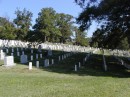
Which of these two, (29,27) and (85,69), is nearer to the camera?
(85,69)

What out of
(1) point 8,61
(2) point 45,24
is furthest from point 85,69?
(2) point 45,24

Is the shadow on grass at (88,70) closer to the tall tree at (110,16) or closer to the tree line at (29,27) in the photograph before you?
the tall tree at (110,16)

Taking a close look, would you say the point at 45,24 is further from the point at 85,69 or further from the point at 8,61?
the point at 8,61

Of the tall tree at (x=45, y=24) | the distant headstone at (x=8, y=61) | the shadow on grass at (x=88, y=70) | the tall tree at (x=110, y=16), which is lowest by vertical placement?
the shadow on grass at (x=88, y=70)

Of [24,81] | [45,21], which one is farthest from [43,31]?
[24,81]

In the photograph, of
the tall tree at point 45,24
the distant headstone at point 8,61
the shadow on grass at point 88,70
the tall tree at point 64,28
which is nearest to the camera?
the distant headstone at point 8,61

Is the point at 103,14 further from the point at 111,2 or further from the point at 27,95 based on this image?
the point at 27,95

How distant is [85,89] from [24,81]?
139 inches

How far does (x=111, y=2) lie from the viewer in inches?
1331

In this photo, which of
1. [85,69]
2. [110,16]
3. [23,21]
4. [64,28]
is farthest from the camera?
[64,28]

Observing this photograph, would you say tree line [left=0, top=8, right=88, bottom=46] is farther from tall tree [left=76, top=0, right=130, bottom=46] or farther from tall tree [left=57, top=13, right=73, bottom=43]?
tall tree [left=76, top=0, right=130, bottom=46]

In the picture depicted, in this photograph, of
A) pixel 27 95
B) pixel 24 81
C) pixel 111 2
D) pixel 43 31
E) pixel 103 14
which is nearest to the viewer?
pixel 27 95

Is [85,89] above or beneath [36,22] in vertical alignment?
beneath

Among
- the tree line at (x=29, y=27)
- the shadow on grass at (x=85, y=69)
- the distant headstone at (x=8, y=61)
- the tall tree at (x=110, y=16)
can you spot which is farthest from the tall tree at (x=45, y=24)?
the distant headstone at (x=8, y=61)
